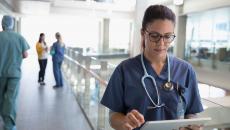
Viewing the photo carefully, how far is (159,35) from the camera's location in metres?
1.34

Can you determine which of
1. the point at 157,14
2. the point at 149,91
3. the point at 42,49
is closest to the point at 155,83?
the point at 149,91

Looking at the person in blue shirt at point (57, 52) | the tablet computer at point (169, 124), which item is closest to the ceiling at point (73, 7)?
the person in blue shirt at point (57, 52)

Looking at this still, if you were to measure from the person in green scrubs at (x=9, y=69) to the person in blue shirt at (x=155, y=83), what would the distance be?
2479 mm

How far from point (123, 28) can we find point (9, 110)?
19809 millimetres

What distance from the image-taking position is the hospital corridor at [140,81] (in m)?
1.38

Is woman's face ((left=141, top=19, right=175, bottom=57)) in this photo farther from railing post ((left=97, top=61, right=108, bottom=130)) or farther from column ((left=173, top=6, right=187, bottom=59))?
column ((left=173, top=6, right=187, bottom=59))

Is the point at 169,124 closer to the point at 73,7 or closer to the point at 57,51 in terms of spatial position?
the point at 57,51

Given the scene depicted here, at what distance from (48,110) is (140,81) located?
422 cm

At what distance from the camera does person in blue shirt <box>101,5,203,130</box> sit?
1.36 metres

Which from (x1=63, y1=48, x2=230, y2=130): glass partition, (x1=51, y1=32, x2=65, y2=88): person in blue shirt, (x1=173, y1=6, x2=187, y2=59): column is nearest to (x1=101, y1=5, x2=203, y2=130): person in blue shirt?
(x1=63, y1=48, x2=230, y2=130): glass partition

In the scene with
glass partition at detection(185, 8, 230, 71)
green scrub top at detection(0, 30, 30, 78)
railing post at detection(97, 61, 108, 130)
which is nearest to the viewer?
green scrub top at detection(0, 30, 30, 78)

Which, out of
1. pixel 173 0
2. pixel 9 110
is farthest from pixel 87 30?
pixel 9 110

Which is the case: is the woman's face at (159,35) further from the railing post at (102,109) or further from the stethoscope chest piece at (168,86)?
the railing post at (102,109)

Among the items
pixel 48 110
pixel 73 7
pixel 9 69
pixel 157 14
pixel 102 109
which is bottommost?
pixel 48 110
